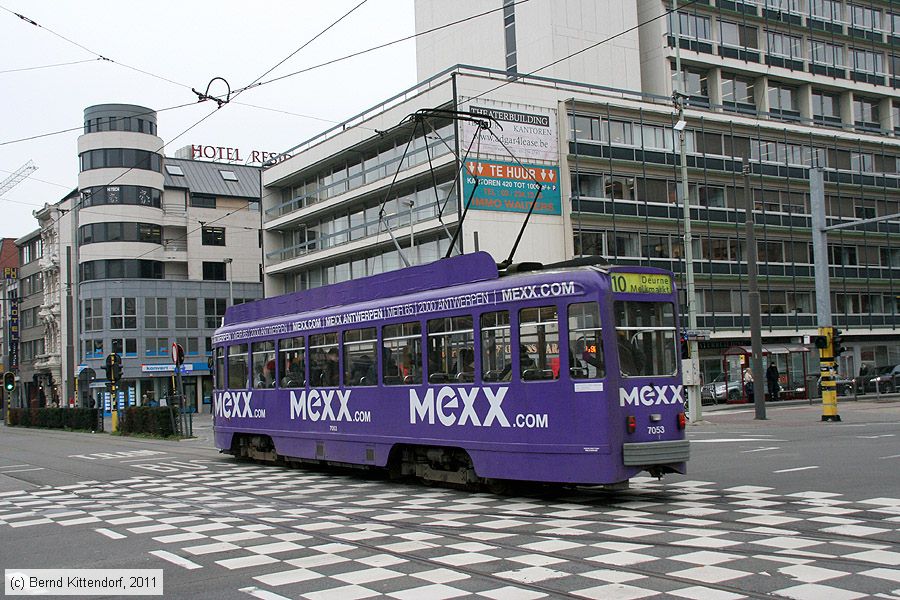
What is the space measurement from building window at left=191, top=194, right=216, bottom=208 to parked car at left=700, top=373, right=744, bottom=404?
40.8 meters

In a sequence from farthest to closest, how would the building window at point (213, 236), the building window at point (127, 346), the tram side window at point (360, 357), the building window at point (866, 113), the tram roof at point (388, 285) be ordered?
the building window at point (213, 236) < the building window at point (127, 346) < the building window at point (866, 113) < the tram side window at point (360, 357) < the tram roof at point (388, 285)

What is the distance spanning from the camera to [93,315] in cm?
6525

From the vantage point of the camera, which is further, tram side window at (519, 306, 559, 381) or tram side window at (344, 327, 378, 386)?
tram side window at (344, 327, 378, 386)

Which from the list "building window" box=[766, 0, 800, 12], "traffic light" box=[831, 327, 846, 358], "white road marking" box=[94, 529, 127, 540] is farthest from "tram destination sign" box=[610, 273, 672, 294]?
"building window" box=[766, 0, 800, 12]

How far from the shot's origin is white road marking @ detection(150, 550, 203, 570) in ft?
26.6

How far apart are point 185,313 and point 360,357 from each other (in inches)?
2168

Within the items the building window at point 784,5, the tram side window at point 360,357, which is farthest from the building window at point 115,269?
the tram side window at point 360,357

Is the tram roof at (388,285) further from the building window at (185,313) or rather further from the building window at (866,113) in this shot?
the building window at (866,113)

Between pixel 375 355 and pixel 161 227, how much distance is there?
56510mm

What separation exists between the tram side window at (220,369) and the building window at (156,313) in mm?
47964

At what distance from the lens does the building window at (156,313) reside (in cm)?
6569

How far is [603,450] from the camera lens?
1076 centimetres

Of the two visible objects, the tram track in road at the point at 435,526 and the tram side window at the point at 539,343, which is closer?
the tram track in road at the point at 435,526

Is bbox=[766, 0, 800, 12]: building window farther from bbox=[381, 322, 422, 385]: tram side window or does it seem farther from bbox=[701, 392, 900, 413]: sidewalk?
bbox=[381, 322, 422, 385]: tram side window
